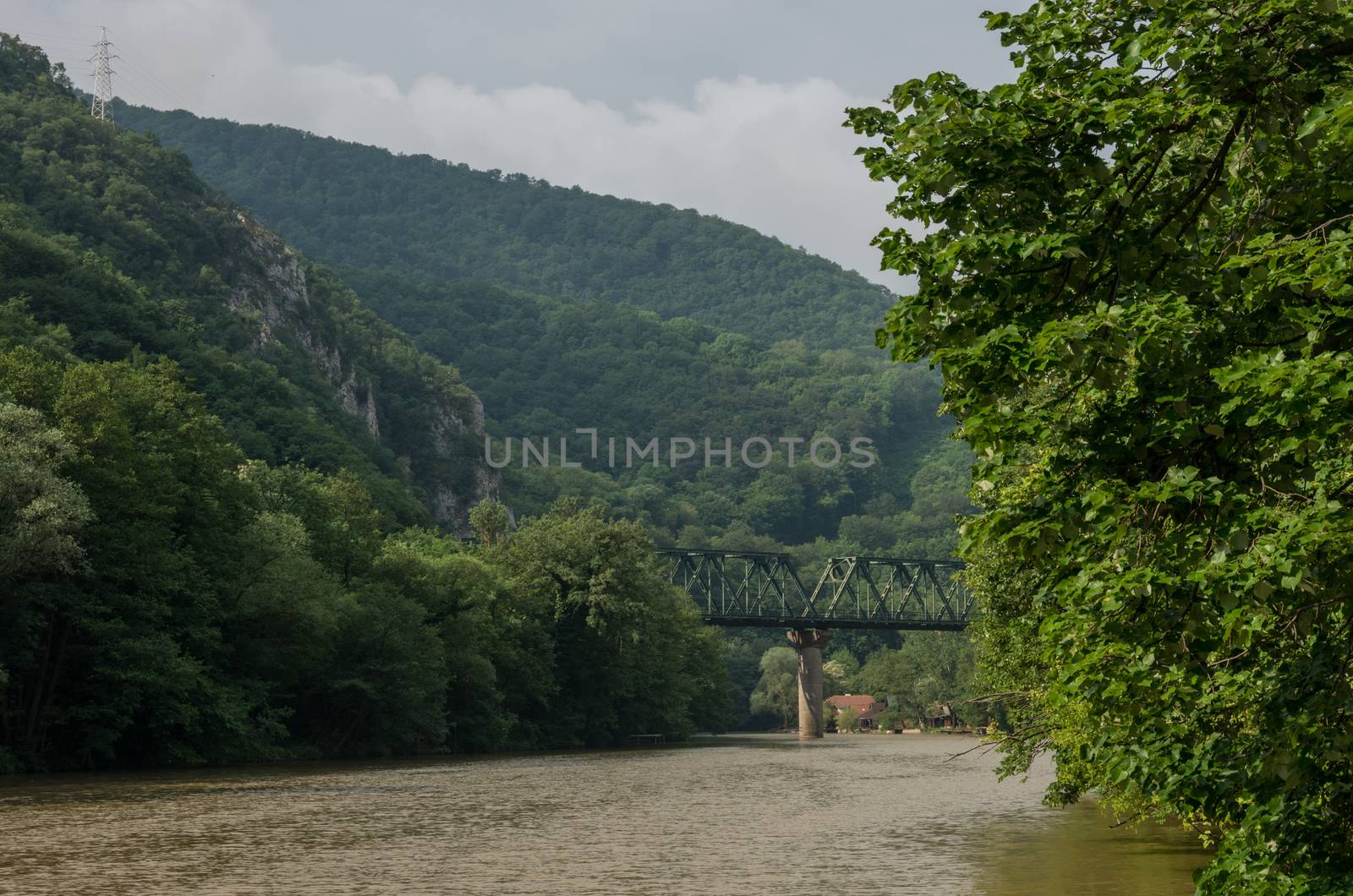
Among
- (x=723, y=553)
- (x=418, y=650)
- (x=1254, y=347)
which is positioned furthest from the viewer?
(x=723, y=553)

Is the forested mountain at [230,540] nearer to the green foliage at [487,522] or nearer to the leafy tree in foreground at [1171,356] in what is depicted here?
the green foliage at [487,522]

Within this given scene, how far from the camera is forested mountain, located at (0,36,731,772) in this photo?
183ft

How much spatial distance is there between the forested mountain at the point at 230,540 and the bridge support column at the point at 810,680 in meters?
24.3

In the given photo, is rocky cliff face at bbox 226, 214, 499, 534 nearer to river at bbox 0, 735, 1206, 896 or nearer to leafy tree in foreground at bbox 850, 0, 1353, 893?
river at bbox 0, 735, 1206, 896

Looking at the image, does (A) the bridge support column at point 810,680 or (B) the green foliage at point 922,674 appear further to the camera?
(B) the green foliage at point 922,674

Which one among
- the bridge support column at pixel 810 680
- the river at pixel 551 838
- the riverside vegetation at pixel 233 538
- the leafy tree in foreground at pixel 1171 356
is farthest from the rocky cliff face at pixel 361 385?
the leafy tree in foreground at pixel 1171 356

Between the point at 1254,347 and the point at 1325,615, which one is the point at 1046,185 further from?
the point at 1325,615

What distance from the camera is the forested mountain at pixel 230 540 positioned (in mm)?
55750

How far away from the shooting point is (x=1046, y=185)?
11516 mm

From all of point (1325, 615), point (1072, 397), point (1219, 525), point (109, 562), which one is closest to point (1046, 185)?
point (1072, 397)

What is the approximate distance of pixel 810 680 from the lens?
163 m

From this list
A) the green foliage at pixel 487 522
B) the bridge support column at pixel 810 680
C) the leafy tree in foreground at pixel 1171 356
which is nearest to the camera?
the leafy tree in foreground at pixel 1171 356

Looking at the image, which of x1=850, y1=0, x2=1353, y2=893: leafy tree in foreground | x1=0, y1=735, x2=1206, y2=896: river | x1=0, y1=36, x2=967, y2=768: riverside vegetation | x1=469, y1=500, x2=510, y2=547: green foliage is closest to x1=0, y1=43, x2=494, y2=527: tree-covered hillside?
x1=0, y1=36, x2=967, y2=768: riverside vegetation

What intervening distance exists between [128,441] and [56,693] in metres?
9.48
